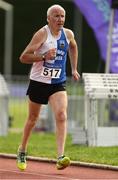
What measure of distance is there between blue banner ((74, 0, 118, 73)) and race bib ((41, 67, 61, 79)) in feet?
20.8

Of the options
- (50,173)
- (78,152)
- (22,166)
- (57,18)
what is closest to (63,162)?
(50,173)

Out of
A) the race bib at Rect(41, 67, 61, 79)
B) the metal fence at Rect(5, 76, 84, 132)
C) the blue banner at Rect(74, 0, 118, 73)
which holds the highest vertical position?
the blue banner at Rect(74, 0, 118, 73)

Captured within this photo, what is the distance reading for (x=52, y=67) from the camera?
8.80 m

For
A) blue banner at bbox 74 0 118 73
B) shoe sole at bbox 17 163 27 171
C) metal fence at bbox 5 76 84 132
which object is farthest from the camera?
metal fence at bbox 5 76 84 132

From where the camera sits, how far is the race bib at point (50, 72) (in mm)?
8809

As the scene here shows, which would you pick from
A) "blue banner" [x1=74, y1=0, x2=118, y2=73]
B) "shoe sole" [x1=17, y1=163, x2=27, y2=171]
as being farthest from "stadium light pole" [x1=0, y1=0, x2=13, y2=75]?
"shoe sole" [x1=17, y1=163, x2=27, y2=171]

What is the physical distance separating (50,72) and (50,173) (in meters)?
1.23

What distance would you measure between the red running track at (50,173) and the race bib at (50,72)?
1.19 metres

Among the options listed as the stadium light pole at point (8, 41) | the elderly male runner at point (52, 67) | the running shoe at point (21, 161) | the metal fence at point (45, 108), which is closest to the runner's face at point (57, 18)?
the elderly male runner at point (52, 67)

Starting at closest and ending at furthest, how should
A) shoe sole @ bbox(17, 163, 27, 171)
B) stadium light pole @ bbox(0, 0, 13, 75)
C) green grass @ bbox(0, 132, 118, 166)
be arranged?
shoe sole @ bbox(17, 163, 27, 171)
green grass @ bbox(0, 132, 118, 166)
stadium light pole @ bbox(0, 0, 13, 75)

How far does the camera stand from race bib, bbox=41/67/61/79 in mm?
Answer: 8809

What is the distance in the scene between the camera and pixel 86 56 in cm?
4647

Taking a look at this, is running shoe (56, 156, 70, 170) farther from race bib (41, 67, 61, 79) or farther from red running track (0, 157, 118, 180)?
race bib (41, 67, 61, 79)

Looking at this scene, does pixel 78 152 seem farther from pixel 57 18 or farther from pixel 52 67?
pixel 57 18
